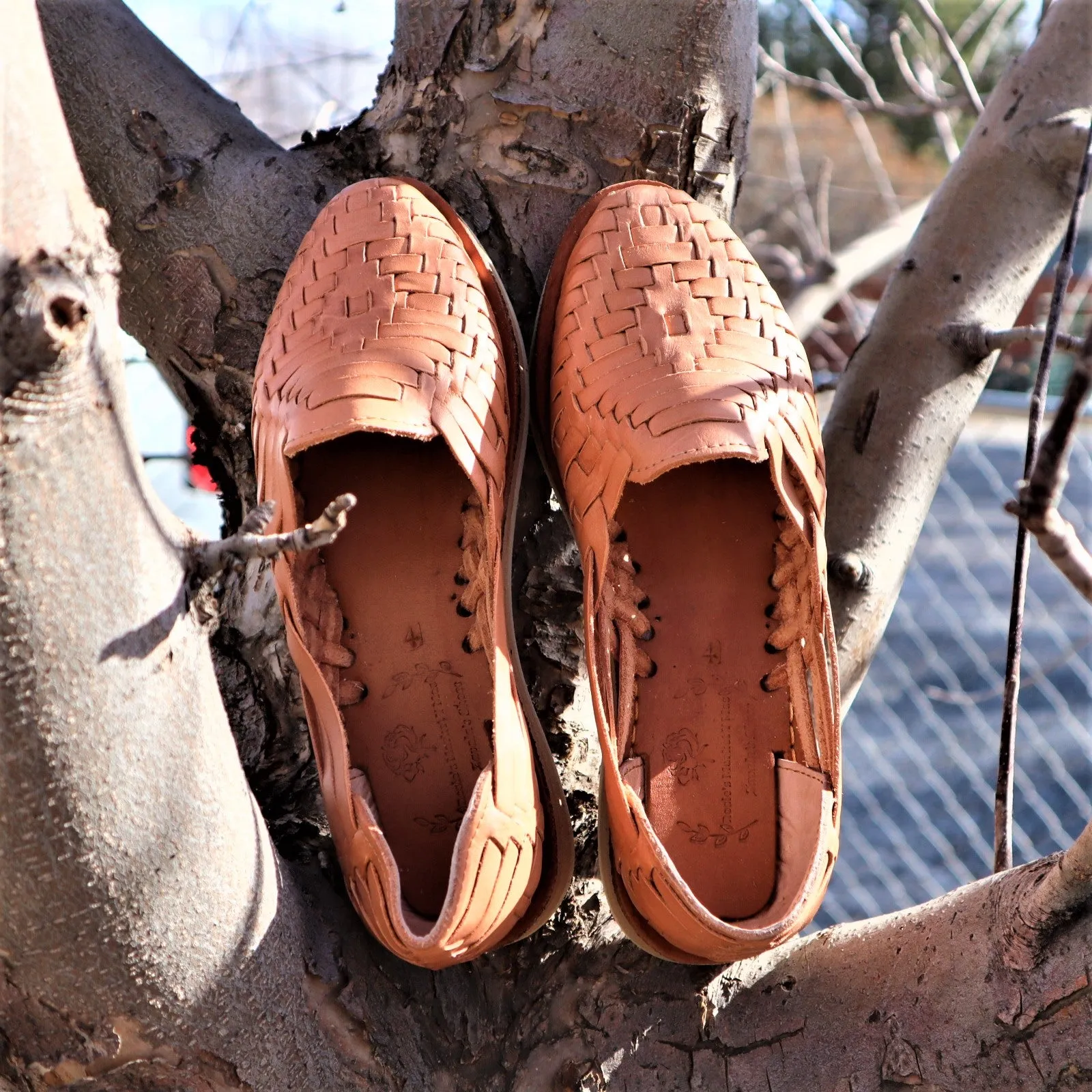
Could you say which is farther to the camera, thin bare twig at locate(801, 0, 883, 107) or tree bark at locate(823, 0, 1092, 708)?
thin bare twig at locate(801, 0, 883, 107)

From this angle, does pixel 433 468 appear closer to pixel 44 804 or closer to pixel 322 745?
pixel 322 745

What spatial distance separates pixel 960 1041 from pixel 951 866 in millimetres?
3102

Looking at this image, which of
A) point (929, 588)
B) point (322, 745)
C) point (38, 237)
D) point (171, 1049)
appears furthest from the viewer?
point (929, 588)

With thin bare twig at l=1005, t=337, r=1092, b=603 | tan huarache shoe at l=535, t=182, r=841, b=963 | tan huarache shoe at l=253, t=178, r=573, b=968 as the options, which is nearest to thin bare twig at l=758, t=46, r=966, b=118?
tan huarache shoe at l=535, t=182, r=841, b=963

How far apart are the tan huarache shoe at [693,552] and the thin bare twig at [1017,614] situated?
6.1 inches

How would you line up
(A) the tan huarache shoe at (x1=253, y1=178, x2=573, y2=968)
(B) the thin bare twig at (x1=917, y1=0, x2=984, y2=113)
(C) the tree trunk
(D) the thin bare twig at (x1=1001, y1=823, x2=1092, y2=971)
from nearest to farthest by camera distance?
(C) the tree trunk
(D) the thin bare twig at (x1=1001, y1=823, x2=1092, y2=971)
(A) the tan huarache shoe at (x1=253, y1=178, x2=573, y2=968)
(B) the thin bare twig at (x1=917, y1=0, x2=984, y2=113)

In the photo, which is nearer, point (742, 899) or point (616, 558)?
point (742, 899)

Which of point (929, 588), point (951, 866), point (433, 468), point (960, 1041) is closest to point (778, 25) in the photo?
point (929, 588)

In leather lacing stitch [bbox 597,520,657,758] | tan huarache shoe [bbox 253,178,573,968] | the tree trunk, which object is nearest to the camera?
the tree trunk

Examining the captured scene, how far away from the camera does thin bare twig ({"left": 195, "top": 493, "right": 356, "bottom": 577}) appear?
722 mm

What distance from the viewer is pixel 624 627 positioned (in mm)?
1322

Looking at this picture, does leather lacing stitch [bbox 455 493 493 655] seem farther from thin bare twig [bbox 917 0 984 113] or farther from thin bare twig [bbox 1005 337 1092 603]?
thin bare twig [bbox 917 0 984 113]

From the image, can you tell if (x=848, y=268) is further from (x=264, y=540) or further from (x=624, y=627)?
(x=264, y=540)

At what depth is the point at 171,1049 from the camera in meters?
0.87
